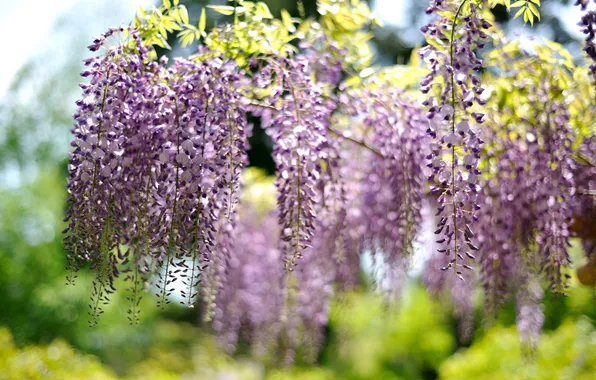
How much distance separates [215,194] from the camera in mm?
2025

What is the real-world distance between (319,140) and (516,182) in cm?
84

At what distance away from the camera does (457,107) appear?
5.83 ft

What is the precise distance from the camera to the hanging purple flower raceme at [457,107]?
1.70 m

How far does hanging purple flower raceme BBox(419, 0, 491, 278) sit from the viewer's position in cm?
170

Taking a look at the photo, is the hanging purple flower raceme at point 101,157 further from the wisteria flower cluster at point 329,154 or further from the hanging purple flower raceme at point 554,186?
the hanging purple flower raceme at point 554,186

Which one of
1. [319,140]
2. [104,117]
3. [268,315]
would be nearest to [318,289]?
[268,315]

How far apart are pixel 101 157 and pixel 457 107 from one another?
975 millimetres

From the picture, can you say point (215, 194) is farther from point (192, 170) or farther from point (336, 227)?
point (336, 227)

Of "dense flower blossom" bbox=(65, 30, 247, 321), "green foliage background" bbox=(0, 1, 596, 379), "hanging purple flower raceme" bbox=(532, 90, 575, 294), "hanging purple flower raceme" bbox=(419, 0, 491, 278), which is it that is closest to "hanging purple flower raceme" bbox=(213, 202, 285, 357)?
"green foliage background" bbox=(0, 1, 596, 379)

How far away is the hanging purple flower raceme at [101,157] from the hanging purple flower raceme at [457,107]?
83cm

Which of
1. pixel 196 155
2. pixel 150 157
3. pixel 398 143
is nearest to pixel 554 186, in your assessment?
pixel 398 143

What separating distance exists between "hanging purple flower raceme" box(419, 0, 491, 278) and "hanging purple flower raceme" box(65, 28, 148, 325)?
0.83 meters

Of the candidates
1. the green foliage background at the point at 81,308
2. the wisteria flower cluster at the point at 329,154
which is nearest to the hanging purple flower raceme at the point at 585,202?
the wisteria flower cluster at the point at 329,154

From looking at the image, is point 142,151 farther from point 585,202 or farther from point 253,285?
point 253,285
